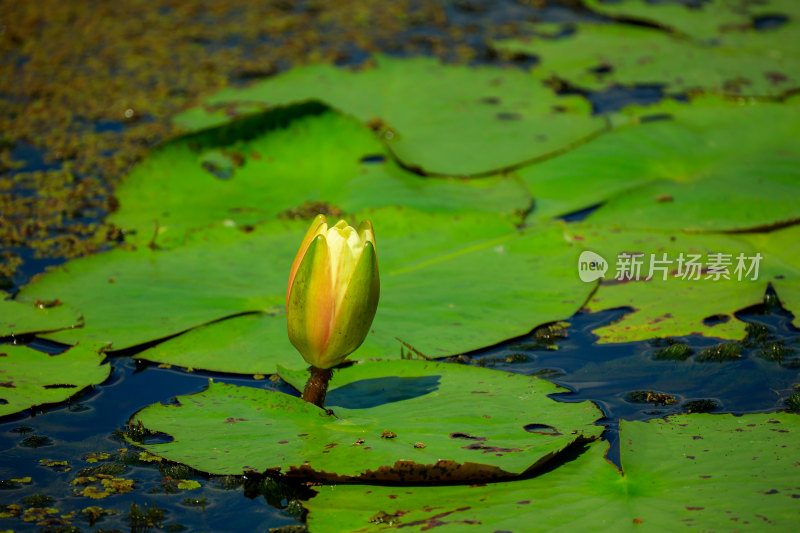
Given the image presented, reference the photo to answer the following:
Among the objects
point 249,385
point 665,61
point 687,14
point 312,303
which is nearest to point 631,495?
point 312,303

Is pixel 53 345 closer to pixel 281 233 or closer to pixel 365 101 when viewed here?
pixel 281 233

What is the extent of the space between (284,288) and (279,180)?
1139 mm

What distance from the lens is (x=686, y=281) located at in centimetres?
328

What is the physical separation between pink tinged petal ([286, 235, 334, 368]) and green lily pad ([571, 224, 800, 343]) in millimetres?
1332

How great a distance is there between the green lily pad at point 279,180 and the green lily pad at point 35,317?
26.6 inches

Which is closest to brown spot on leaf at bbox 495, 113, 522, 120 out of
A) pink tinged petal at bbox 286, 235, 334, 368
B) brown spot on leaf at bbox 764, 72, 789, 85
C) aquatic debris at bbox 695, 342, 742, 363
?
brown spot on leaf at bbox 764, 72, 789, 85

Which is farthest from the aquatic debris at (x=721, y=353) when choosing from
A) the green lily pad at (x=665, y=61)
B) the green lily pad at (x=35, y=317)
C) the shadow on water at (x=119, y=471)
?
the green lily pad at (x=665, y=61)

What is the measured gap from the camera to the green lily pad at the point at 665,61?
504 centimetres

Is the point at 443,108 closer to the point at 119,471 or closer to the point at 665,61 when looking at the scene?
the point at 665,61

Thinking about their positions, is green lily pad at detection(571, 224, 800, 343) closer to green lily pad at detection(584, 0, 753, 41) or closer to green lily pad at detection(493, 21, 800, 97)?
green lily pad at detection(493, 21, 800, 97)

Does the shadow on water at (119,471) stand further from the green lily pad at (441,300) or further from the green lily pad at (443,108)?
the green lily pad at (443,108)

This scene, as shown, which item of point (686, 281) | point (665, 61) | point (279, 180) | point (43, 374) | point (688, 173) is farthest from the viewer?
point (665, 61)

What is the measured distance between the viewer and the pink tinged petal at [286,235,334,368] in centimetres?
209

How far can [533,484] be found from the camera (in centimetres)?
210
